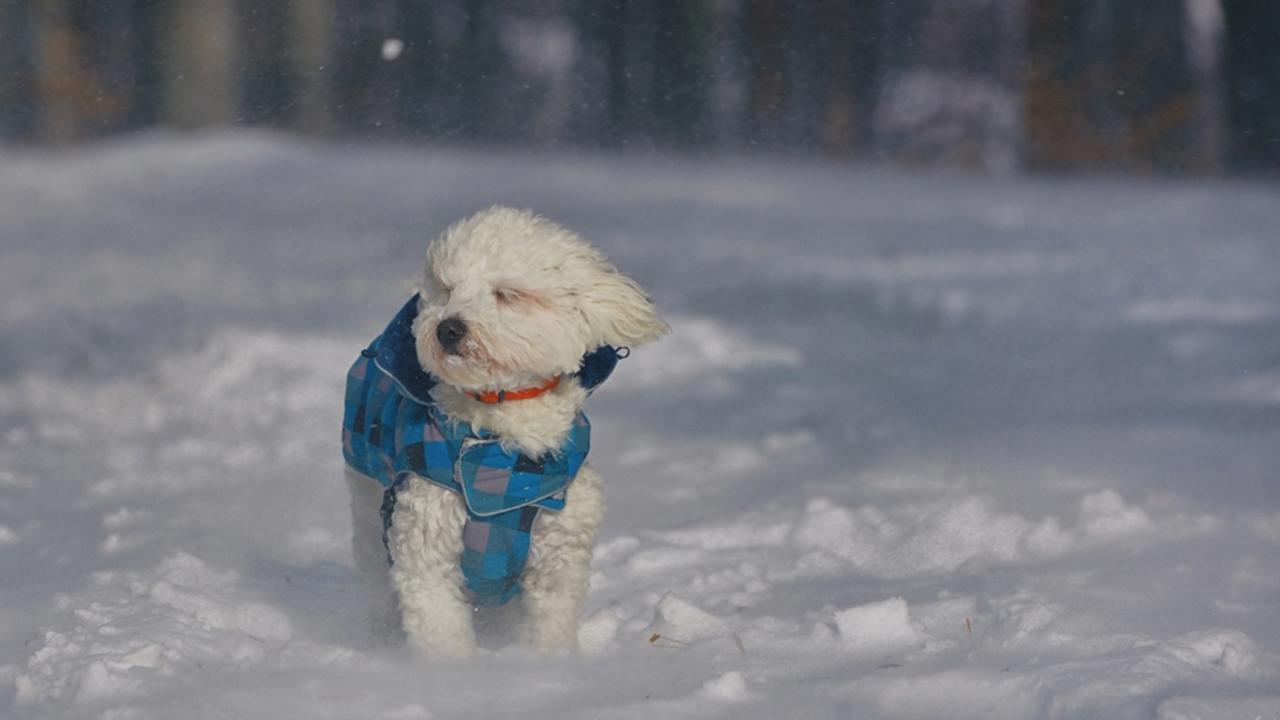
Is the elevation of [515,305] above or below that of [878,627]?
above

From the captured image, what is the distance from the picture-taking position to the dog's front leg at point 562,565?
4016 millimetres

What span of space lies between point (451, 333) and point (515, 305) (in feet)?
0.61

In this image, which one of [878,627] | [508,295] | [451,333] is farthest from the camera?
[878,627]

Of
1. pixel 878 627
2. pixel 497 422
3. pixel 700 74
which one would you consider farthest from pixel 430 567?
pixel 700 74

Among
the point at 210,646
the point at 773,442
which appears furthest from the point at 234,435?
the point at 210,646

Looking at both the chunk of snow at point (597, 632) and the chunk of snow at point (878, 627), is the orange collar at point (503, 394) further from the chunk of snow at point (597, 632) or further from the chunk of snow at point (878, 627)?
the chunk of snow at point (878, 627)

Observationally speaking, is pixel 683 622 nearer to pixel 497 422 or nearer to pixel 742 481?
pixel 497 422

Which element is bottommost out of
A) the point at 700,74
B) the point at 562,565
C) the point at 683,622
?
the point at 683,622

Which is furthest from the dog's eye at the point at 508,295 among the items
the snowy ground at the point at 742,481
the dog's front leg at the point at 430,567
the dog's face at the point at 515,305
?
the snowy ground at the point at 742,481

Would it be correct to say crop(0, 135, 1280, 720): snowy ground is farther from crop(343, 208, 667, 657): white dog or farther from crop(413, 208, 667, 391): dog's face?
crop(413, 208, 667, 391): dog's face

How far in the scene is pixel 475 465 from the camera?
3.86 metres

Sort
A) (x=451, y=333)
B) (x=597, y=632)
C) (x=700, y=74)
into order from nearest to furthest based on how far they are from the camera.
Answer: (x=451, y=333)
(x=597, y=632)
(x=700, y=74)

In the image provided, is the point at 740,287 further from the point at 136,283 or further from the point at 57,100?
the point at 57,100

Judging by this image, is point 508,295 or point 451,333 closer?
point 451,333
